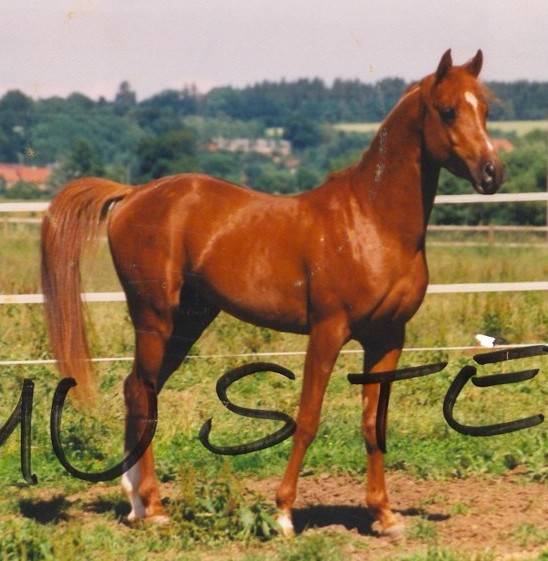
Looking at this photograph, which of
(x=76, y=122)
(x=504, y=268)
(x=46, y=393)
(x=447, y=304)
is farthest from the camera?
(x=504, y=268)

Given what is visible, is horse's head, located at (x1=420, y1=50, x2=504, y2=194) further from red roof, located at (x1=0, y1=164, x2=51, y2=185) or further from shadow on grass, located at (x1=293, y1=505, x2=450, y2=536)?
red roof, located at (x1=0, y1=164, x2=51, y2=185)

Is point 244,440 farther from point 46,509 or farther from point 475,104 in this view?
point 475,104

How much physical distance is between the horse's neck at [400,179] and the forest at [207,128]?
305 millimetres

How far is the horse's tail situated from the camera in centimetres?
563

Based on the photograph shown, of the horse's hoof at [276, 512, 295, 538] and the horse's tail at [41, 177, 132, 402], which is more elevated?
the horse's tail at [41, 177, 132, 402]

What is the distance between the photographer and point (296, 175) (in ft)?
21.5

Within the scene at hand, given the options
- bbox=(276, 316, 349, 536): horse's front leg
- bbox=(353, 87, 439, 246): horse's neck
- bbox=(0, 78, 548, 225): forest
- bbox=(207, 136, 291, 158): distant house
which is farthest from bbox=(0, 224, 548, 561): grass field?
bbox=(353, 87, 439, 246): horse's neck

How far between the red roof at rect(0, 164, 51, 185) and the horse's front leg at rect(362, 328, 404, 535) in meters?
1.81

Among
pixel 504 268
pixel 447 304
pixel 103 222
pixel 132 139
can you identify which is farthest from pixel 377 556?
pixel 504 268

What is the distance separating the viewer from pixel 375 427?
5.64 meters

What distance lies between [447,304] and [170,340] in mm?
3275

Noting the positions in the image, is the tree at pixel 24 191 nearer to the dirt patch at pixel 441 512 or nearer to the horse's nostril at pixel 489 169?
the dirt patch at pixel 441 512

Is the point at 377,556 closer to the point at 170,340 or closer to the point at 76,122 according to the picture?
the point at 170,340

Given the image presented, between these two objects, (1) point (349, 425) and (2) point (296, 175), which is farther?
(1) point (349, 425)
